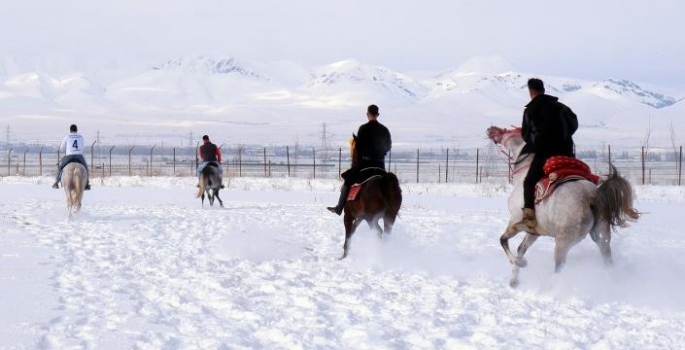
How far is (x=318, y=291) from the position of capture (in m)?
7.38

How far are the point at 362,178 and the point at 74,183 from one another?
7.52 m

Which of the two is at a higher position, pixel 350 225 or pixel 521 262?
pixel 350 225

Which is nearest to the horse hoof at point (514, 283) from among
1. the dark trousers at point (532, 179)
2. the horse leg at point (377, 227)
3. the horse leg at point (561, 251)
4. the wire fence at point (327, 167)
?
the horse leg at point (561, 251)

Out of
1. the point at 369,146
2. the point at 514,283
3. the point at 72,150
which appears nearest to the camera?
the point at 514,283

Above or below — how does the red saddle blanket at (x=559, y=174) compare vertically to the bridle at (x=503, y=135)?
below

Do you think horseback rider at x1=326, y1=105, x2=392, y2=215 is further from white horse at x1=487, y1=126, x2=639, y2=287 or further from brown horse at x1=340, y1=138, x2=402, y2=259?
white horse at x1=487, y1=126, x2=639, y2=287

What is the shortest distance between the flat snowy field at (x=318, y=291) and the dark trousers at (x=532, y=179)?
901 mm

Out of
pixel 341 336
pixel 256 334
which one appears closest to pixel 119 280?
pixel 256 334

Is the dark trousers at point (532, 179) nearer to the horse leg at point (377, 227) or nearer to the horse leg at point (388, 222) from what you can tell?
the horse leg at point (388, 222)

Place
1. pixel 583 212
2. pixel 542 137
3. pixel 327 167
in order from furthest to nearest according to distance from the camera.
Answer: pixel 327 167 → pixel 542 137 → pixel 583 212

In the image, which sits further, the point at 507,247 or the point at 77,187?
the point at 77,187

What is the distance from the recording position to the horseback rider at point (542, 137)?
774cm

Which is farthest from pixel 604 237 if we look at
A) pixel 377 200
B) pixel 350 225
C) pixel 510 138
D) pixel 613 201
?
pixel 350 225

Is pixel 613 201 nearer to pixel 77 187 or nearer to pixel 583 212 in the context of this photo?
pixel 583 212
